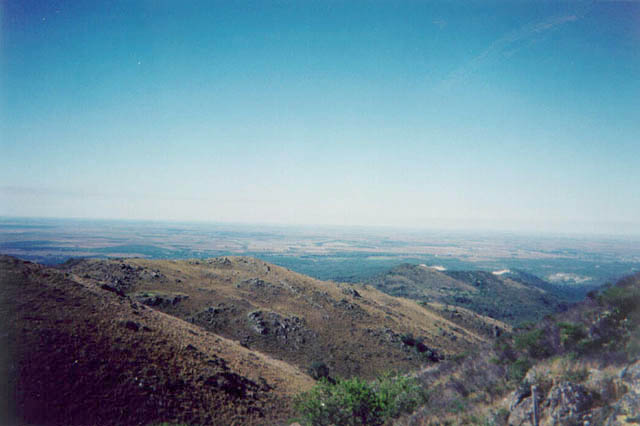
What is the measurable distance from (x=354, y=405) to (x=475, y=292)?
10540 cm

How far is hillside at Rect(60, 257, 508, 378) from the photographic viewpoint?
31094 mm

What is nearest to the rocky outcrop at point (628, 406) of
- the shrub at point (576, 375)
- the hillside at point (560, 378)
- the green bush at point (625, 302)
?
the hillside at point (560, 378)

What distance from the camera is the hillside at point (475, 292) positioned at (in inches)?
3327

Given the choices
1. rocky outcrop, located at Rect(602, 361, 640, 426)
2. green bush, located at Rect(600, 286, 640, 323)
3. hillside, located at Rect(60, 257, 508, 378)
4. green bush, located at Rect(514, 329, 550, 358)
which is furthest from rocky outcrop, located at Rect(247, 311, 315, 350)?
rocky outcrop, located at Rect(602, 361, 640, 426)

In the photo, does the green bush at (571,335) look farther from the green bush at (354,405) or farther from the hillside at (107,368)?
the hillside at (107,368)

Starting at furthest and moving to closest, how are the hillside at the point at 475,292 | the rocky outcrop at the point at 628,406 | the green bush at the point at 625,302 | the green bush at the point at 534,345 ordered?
the hillside at the point at 475,292, the green bush at the point at 534,345, the green bush at the point at 625,302, the rocky outcrop at the point at 628,406

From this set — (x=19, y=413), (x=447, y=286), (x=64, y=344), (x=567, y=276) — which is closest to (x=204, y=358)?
(x=64, y=344)

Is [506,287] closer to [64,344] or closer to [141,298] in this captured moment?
[141,298]

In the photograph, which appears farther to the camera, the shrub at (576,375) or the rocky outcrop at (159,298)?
the rocky outcrop at (159,298)

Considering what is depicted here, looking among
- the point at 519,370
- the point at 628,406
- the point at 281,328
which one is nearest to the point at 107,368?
the point at 281,328

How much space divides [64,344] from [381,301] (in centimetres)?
4799

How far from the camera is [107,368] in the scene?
1561 centimetres

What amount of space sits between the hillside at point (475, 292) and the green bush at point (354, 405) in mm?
70476

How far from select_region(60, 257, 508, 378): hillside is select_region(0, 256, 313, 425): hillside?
223 inches
